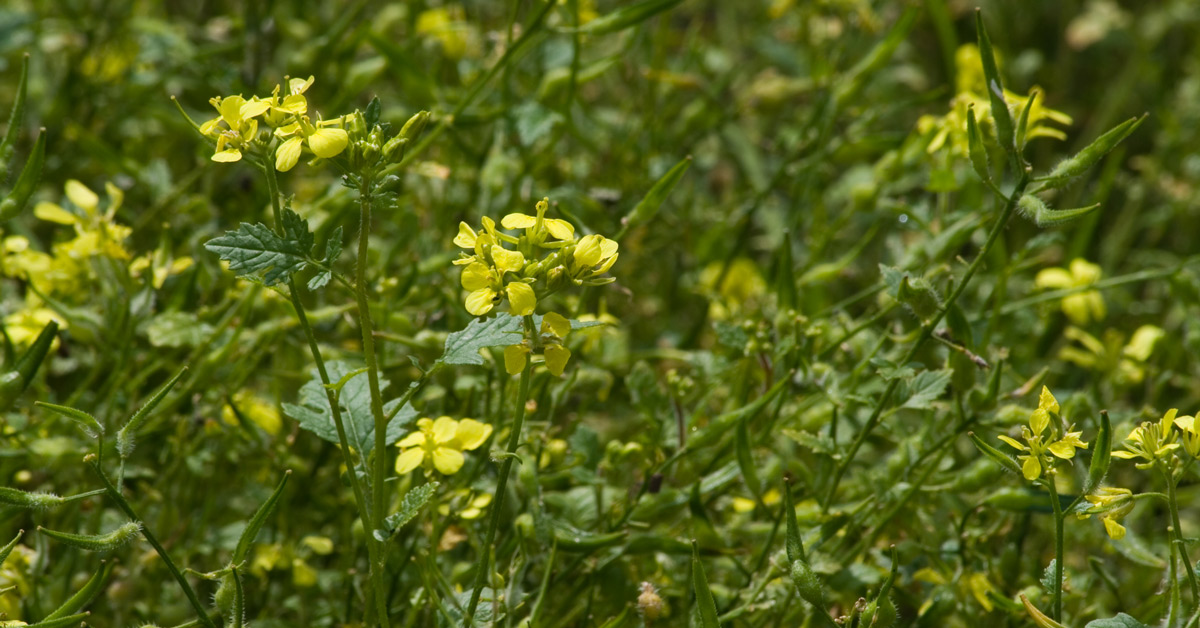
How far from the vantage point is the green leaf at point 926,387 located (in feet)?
4.17

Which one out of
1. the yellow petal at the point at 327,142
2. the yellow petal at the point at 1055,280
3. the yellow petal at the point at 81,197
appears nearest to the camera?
the yellow petal at the point at 327,142

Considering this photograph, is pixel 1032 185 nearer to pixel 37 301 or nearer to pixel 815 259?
pixel 815 259

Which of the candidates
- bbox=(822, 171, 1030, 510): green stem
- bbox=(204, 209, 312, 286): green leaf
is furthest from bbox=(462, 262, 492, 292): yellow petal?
bbox=(822, 171, 1030, 510): green stem

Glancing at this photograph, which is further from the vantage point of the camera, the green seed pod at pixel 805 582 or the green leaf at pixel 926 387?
the green leaf at pixel 926 387

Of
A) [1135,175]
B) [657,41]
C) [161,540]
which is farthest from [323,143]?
[1135,175]

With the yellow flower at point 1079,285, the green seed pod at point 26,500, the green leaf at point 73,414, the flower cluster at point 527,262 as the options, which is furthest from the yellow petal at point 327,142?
the yellow flower at point 1079,285

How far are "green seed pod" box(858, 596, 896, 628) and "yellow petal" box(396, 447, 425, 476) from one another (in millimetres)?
496

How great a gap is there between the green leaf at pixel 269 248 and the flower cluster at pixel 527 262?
0.14 metres

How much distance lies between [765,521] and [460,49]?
109cm

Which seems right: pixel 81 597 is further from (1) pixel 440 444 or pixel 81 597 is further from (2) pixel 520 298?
(2) pixel 520 298

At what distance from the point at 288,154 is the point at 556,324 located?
0.29 meters

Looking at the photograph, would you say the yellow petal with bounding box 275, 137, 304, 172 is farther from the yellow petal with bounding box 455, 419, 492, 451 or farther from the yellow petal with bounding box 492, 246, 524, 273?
the yellow petal with bounding box 455, 419, 492, 451

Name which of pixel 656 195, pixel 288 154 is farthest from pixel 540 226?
pixel 656 195

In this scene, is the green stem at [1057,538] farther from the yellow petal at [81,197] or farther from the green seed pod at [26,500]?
the yellow petal at [81,197]
